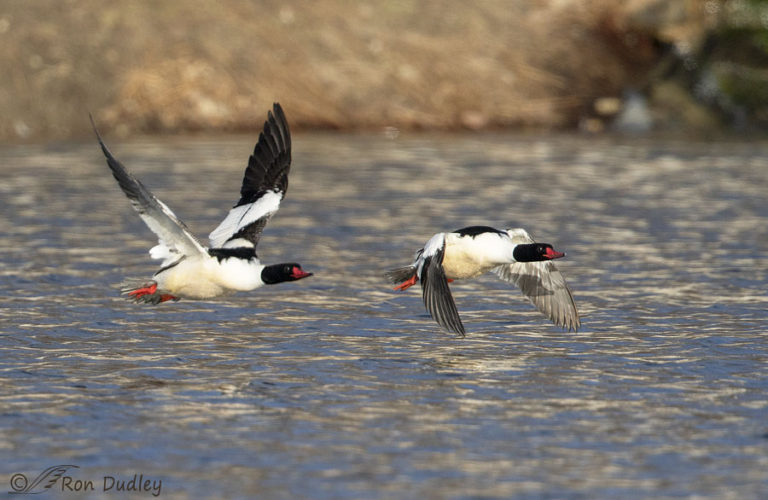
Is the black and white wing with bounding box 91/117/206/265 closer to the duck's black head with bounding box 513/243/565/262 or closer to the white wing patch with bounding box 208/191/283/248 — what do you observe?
the white wing patch with bounding box 208/191/283/248

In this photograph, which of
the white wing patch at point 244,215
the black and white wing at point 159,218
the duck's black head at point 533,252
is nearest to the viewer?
the black and white wing at point 159,218

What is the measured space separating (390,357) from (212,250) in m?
1.84

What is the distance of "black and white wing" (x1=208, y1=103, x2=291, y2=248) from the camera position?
12602 mm

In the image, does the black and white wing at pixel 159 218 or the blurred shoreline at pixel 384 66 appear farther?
the blurred shoreline at pixel 384 66

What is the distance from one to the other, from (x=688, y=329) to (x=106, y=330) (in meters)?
5.30

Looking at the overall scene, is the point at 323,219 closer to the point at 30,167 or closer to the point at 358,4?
the point at 30,167

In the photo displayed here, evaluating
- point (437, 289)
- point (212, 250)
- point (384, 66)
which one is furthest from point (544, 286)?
point (384, 66)

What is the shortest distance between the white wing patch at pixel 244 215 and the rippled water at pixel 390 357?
848 mm

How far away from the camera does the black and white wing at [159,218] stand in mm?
10734

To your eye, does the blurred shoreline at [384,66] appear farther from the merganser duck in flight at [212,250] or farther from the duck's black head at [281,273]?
the duck's black head at [281,273]

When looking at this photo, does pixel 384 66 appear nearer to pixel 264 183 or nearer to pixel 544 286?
pixel 264 183

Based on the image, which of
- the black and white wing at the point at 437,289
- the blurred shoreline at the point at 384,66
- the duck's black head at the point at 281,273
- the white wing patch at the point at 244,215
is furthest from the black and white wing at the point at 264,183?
the blurred shoreline at the point at 384,66

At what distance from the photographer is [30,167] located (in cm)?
2338

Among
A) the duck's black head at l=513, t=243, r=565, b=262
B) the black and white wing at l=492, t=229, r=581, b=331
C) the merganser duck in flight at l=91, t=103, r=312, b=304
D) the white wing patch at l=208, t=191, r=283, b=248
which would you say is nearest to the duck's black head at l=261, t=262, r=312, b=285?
the merganser duck in flight at l=91, t=103, r=312, b=304
